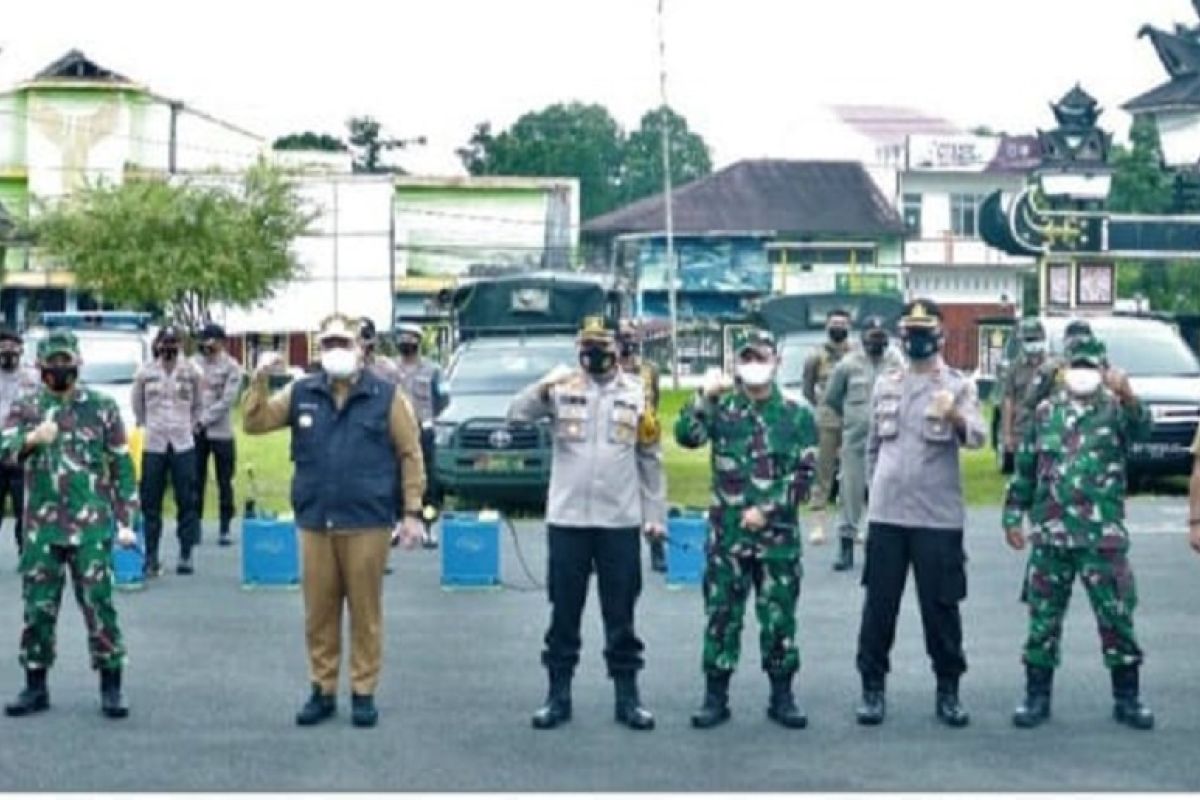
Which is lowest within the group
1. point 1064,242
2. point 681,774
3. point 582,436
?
point 681,774

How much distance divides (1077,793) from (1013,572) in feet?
27.6

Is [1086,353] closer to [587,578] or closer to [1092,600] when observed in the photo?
[1092,600]

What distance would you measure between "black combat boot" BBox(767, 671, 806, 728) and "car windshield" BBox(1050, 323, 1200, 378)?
15.8m

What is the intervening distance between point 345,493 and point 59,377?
5.08 ft

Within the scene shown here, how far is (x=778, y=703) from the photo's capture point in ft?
37.4

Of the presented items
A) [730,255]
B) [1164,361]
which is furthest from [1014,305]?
[1164,361]

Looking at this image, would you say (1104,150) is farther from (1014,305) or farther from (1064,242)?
(1014,305)

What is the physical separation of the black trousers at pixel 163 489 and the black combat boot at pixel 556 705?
6.58m

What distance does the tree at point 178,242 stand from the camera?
58.5m

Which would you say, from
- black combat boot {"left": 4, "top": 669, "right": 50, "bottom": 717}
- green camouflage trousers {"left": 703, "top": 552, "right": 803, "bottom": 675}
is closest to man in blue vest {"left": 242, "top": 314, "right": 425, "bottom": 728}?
black combat boot {"left": 4, "top": 669, "right": 50, "bottom": 717}

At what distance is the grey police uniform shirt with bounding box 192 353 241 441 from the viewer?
61.7 ft

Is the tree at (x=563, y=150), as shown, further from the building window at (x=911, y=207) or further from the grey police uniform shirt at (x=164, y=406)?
the grey police uniform shirt at (x=164, y=406)

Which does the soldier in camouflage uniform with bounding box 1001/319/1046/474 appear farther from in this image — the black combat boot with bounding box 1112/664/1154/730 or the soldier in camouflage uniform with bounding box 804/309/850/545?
the black combat boot with bounding box 1112/664/1154/730

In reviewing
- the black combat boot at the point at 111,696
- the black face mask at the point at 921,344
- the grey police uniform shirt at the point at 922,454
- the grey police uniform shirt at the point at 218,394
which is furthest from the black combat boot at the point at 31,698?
the grey police uniform shirt at the point at 218,394
